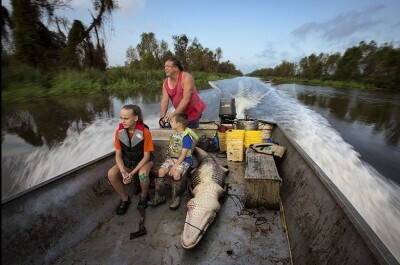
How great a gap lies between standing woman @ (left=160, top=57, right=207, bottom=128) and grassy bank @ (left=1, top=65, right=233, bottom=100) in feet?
5.18

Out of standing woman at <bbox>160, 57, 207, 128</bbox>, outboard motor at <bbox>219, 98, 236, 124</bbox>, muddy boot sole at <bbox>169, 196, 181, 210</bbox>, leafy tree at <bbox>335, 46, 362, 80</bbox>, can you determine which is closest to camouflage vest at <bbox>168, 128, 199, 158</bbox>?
standing woman at <bbox>160, 57, 207, 128</bbox>

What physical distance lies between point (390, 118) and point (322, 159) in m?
10.9

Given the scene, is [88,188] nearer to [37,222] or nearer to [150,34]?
[37,222]

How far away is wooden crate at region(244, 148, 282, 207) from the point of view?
3.14 meters

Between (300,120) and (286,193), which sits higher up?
(286,193)

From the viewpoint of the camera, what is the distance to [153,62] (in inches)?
1497

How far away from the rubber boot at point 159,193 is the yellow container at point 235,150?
1886mm

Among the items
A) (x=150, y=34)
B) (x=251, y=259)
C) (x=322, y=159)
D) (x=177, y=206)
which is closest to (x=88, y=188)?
(x=177, y=206)

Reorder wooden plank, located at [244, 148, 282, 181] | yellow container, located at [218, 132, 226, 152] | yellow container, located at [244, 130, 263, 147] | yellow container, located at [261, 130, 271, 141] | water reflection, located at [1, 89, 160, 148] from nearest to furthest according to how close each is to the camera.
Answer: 1. wooden plank, located at [244, 148, 282, 181]
2. yellow container, located at [244, 130, 263, 147]
3. yellow container, located at [218, 132, 226, 152]
4. yellow container, located at [261, 130, 271, 141]
5. water reflection, located at [1, 89, 160, 148]

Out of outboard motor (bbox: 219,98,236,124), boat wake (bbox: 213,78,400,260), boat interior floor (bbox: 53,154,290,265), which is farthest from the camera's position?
outboard motor (bbox: 219,98,236,124)

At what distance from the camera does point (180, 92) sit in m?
4.08

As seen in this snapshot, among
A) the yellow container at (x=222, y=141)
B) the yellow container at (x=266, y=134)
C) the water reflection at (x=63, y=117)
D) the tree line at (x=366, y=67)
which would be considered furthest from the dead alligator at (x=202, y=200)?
the tree line at (x=366, y=67)

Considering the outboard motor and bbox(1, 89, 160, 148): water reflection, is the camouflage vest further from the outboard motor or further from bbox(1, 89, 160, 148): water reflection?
the outboard motor

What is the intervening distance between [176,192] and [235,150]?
6.27 feet
